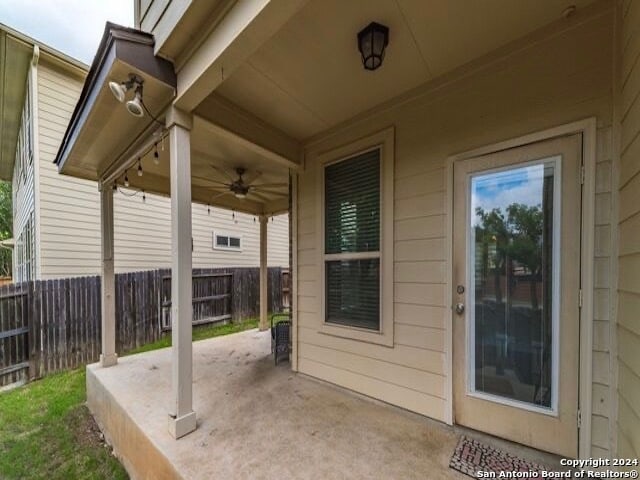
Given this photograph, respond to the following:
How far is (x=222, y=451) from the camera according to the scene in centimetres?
189

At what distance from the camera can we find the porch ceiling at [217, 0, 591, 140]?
166 cm

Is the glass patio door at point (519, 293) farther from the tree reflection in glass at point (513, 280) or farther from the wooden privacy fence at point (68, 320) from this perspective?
the wooden privacy fence at point (68, 320)

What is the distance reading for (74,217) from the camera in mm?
5297

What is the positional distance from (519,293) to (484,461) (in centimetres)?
104

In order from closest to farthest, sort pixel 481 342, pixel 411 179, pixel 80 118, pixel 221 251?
pixel 481 342 → pixel 411 179 → pixel 80 118 → pixel 221 251

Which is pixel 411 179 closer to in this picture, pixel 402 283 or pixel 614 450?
pixel 402 283

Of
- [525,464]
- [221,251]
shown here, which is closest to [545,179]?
[525,464]

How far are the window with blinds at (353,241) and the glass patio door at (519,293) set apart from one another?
73 centimetres

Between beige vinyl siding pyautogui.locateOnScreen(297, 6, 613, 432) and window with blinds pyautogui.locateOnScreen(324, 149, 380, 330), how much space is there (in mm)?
215

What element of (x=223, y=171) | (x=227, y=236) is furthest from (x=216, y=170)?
(x=227, y=236)

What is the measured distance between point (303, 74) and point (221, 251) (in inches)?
269

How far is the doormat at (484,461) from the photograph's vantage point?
1719mm

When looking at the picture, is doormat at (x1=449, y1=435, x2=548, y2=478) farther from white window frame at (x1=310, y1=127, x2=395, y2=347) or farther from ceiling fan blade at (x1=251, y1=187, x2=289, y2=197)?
ceiling fan blade at (x1=251, y1=187, x2=289, y2=197)

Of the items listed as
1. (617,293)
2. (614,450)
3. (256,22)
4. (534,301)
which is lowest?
(614,450)
